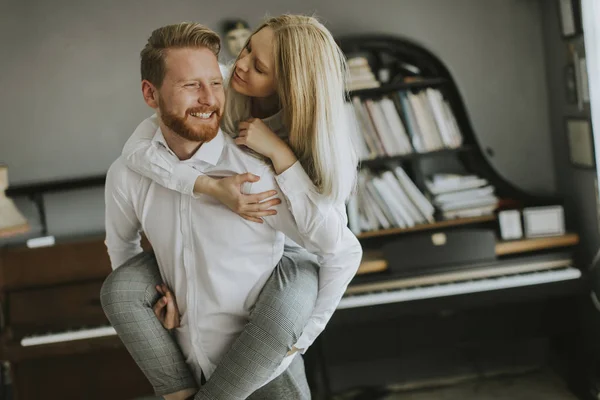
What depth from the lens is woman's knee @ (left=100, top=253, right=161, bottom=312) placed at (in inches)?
58.9

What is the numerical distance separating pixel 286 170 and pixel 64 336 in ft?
7.13

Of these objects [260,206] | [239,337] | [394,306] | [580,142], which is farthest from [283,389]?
[580,142]

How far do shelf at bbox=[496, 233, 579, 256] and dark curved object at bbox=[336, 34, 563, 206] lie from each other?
0.66ft

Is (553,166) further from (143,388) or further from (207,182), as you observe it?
(207,182)

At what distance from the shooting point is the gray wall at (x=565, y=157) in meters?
3.52

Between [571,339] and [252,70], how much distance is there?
9.54ft

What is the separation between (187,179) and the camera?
148cm

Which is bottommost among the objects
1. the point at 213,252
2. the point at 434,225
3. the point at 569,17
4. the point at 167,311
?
the point at 434,225

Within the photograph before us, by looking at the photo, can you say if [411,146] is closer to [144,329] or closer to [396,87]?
[396,87]

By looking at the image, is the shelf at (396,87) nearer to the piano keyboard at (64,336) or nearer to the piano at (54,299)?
the piano at (54,299)

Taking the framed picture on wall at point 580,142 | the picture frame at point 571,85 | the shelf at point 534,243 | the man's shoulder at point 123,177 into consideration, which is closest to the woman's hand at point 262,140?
the man's shoulder at point 123,177

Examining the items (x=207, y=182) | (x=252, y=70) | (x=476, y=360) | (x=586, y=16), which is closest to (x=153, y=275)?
(x=207, y=182)

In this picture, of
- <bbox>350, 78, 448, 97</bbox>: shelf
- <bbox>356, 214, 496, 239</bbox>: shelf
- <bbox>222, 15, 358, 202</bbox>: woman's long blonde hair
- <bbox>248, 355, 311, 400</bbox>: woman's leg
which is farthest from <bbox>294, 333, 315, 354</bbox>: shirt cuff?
<bbox>350, 78, 448, 97</bbox>: shelf

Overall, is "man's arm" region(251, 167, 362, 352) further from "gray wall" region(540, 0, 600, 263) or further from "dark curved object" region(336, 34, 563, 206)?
"gray wall" region(540, 0, 600, 263)
